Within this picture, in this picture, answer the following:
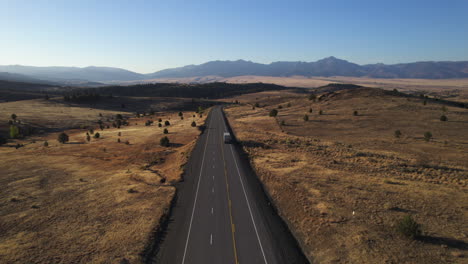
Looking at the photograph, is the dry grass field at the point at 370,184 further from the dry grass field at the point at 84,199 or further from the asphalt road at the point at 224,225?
the dry grass field at the point at 84,199

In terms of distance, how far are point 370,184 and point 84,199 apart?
33.4 m

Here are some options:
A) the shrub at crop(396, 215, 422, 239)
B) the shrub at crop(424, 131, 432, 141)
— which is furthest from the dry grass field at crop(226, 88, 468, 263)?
the shrub at crop(424, 131, 432, 141)

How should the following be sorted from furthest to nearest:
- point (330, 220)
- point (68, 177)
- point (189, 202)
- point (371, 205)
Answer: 1. point (68, 177)
2. point (189, 202)
3. point (371, 205)
4. point (330, 220)

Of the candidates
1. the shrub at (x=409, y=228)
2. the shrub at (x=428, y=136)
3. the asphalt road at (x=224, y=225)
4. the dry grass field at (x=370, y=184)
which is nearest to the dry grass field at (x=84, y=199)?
the asphalt road at (x=224, y=225)

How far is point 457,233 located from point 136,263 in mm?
24755

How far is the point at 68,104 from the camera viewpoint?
132750 mm

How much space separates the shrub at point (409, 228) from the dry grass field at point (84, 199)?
20.4m

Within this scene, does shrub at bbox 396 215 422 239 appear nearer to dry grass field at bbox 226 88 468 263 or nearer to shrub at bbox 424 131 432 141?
dry grass field at bbox 226 88 468 263

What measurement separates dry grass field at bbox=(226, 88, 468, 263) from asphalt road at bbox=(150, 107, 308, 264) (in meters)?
1.81

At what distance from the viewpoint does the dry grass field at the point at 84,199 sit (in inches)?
715

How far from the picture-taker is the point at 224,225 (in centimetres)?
2119

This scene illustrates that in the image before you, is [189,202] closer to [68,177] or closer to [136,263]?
[136,263]

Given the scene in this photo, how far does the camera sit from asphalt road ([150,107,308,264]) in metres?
17.5

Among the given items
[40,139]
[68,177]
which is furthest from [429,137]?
[40,139]
